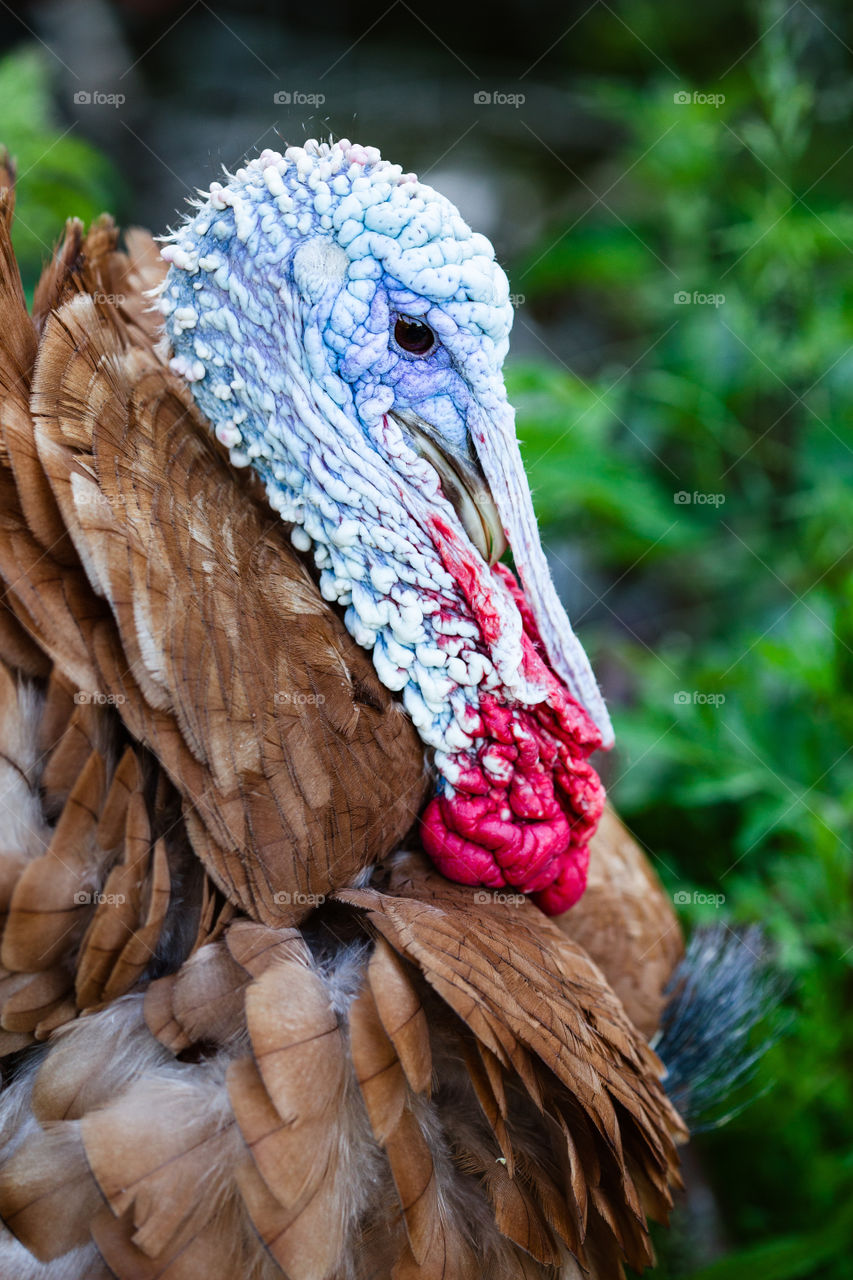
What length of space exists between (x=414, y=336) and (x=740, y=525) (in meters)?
2.53

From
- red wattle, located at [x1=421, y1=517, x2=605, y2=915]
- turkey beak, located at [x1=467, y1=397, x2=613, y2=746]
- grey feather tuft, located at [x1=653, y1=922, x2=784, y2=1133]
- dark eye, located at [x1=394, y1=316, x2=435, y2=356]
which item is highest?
dark eye, located at [x1=394, y1=316, x2=435, y2=356]

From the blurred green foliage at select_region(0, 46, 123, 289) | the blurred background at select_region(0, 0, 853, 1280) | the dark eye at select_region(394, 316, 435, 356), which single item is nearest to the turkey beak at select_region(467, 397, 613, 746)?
the dark eye at select_region(394, 316, 435, 356)

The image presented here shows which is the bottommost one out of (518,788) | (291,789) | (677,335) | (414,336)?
(291,789)

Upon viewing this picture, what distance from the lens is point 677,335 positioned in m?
4.02

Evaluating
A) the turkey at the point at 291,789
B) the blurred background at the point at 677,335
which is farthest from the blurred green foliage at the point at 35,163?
the turkey at the point at 291,789

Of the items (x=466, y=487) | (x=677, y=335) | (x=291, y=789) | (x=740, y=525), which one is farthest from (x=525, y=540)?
(x=677, y=335)

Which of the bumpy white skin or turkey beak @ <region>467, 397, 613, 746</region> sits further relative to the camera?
turkey beak @ <region>467, 397, 613, 746</region>

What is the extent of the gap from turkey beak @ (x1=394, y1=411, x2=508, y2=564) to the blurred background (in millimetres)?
528

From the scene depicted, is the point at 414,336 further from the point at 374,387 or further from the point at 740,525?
the point at 740,525

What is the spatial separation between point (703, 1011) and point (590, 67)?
5591 millimetres

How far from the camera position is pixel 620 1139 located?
4.70 feet

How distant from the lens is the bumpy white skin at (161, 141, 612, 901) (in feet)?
4.60

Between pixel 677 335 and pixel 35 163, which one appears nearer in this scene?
pixel 35 163

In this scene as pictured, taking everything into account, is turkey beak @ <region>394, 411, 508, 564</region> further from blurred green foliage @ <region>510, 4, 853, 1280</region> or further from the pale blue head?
blurred green foliage @ <region>510, 4, 853, 1280</region>
